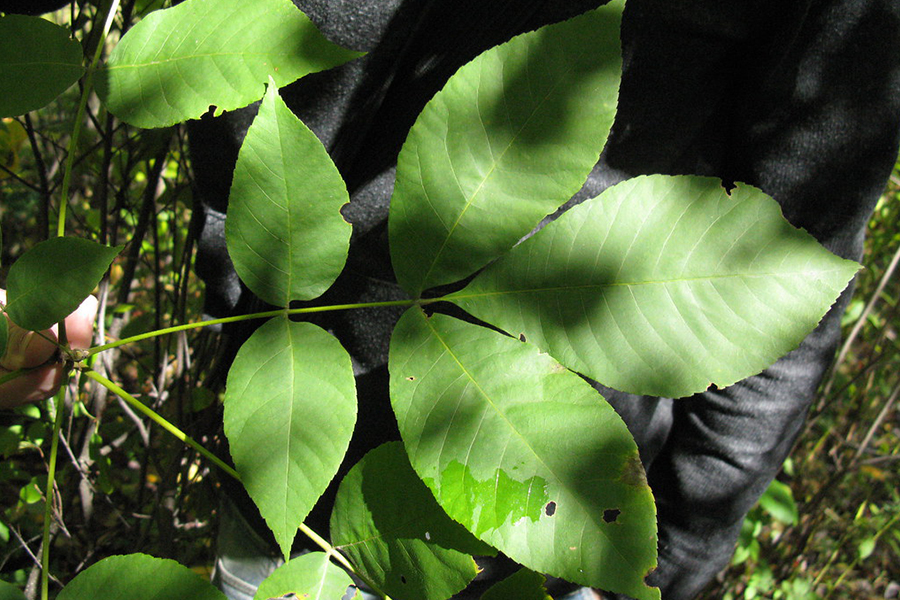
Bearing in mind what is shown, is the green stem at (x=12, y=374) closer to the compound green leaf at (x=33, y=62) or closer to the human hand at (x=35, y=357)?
the human hand at (x=35, y=357)

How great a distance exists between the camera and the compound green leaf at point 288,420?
436 mm

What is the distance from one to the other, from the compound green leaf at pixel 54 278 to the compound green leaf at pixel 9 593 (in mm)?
180

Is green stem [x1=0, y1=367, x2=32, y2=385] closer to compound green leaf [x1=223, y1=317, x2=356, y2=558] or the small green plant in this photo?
the small green plant

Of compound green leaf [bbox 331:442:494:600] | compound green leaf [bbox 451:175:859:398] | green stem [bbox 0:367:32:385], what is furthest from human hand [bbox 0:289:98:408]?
compound green leaf [bbox 451:175:859:398]

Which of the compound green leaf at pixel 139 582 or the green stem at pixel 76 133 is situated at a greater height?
the green stem at pixel 76 133

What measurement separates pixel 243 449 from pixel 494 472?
0.58 ft

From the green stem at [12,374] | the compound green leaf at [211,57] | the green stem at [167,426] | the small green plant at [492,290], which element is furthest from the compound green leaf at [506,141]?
the green stem at [12,374]

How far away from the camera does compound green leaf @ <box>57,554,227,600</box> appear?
421mm

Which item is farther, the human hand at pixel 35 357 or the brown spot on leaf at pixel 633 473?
the human hand at pixel 35 357

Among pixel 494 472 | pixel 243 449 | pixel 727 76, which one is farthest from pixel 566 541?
pixel 727 76

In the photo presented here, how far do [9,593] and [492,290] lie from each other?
1.32 feet

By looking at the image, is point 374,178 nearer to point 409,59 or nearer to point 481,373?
point 409,59

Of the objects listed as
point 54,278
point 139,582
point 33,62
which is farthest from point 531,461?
point 33,62

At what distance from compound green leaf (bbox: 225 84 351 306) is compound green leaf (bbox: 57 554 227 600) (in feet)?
0.67
